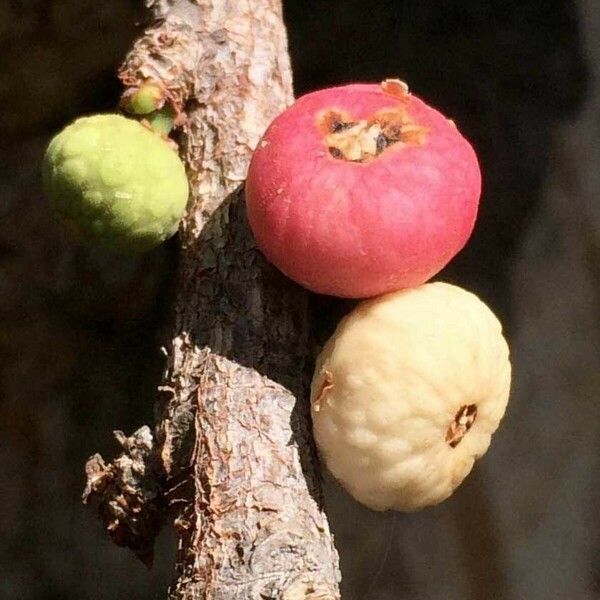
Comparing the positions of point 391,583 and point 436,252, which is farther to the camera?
point 391,583

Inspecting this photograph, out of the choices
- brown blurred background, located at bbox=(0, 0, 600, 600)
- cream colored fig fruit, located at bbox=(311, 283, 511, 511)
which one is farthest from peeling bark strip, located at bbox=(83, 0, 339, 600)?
brown blurred background, located at bbox=(0, 0, 600, 600)

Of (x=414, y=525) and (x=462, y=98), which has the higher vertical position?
(x=462, y=98)

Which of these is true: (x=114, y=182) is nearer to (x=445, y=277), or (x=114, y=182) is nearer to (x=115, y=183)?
(x=115, y=183)

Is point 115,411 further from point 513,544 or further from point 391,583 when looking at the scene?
point 513,544

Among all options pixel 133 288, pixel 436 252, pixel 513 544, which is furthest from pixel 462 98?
pixel 436 252

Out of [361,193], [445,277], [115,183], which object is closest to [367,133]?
[361,193]

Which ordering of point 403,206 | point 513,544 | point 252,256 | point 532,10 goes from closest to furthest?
point 403,206, point 252,256, point 513,544, point 532,10

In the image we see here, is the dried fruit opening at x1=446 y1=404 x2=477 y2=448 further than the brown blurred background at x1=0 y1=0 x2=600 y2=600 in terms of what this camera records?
No

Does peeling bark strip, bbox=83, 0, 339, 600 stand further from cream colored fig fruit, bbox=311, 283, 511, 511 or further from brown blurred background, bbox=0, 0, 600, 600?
brown blurred background, bbox=0, 0, 600, 600
